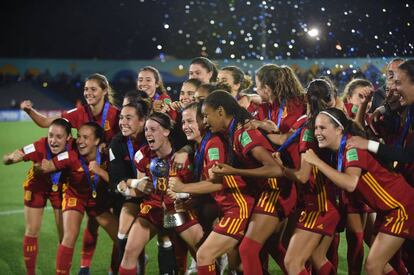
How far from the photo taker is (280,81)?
5.32 meters

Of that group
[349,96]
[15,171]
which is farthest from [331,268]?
[15,171]

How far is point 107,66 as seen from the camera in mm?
34250

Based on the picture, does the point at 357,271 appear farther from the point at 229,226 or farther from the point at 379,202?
the point at 229,226

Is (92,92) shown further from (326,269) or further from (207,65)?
(326,269)

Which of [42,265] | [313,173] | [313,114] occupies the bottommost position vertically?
[42,265]

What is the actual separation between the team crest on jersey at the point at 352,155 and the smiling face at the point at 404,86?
0.82 m

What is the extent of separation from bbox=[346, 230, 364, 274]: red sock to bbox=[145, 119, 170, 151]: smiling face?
71.8 inches

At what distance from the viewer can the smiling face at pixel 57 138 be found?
5.60 meters

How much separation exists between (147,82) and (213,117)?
214 centimetres

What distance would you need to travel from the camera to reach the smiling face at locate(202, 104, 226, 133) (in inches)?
181

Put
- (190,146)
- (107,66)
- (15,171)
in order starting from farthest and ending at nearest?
(107,66), (15,171), (190,146)

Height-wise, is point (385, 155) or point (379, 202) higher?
point (385, 155)

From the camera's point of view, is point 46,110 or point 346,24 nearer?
point 346,24

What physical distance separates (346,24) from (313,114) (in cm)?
625
